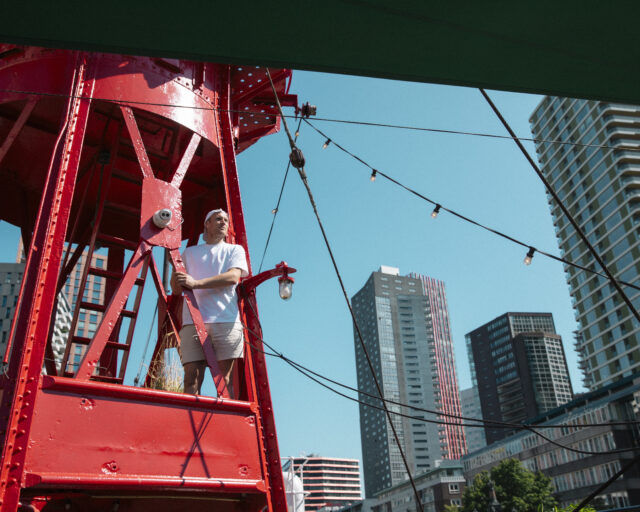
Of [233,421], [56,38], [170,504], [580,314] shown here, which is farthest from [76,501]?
[580,314]

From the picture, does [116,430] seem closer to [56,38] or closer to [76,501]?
[76,501]

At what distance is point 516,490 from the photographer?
2388 inches

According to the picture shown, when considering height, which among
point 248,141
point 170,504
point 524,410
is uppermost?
point 524,410

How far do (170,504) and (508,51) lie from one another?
478cm

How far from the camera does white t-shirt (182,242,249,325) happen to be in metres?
5.62

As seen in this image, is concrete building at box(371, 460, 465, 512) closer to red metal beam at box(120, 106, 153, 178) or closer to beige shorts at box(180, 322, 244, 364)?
beige shorts at box(180, 322, 244, 364)

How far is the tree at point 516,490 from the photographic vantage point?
59.1m

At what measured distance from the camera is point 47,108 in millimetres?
7531

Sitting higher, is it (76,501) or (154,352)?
(154,352)

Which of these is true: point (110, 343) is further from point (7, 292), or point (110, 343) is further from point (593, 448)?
point (7, 292)

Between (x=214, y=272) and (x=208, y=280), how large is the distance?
293 millimetres

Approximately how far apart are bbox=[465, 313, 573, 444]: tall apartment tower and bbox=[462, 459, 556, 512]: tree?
95934 mm

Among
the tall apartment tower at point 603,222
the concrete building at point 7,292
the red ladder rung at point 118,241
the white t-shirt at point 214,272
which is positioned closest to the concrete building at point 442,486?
the tall apartment tower at point 603,222

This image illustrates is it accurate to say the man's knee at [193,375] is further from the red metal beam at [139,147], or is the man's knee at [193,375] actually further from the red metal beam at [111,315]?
the red metal beam at [139,147]
